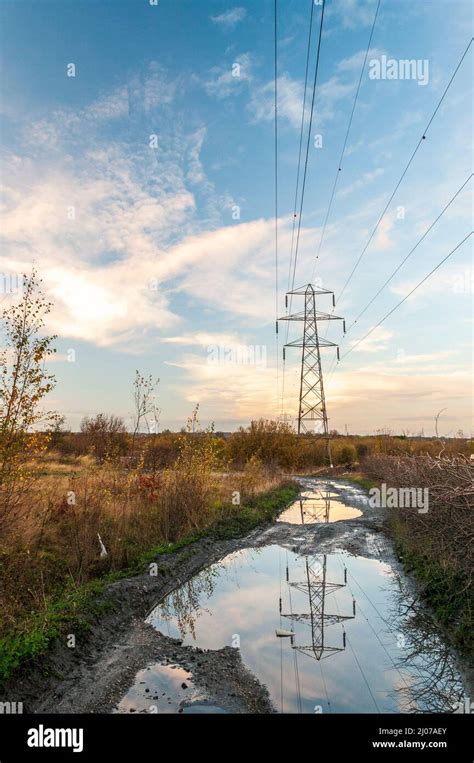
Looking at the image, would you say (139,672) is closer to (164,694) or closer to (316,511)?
(164,694)

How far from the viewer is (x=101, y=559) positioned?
32.1 ft

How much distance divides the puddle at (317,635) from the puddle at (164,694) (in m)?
0.02

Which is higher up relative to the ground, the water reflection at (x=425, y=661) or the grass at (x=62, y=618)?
the grass at (x=62, y=618)

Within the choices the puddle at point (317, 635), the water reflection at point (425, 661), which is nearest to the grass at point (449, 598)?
the water reflection at point (425, 661)

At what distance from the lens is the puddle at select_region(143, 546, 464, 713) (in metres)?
5.48

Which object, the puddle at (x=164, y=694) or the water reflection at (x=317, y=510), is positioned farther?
the water reflection at (x=317, y=510)

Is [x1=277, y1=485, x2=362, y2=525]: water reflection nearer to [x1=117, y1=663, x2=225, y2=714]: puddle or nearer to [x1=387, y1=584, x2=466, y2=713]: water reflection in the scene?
[x1=387, y1=584, x2=466, y2=713]: water reflection

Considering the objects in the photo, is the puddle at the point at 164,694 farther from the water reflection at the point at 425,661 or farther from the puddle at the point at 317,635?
the water reflection at the point at 425,661

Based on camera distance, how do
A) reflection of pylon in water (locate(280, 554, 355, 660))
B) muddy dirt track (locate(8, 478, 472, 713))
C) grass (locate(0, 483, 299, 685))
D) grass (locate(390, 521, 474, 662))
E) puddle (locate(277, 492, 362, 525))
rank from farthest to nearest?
puddle (locate(277, 492, 362, 525))
grass (locate(390, 521, 474, 662))
reflection of pylon in water (locate(280, 554, 355, 660))
grass (locate(0, 483, 299, 685))
muddy dirt track (locate(8, 478, 472, 713))

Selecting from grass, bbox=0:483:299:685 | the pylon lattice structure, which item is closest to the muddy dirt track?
grass, bbox=0:483:299:685

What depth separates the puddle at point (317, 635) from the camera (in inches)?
216

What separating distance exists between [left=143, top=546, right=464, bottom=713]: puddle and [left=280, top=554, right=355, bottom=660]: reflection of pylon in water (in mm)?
16
